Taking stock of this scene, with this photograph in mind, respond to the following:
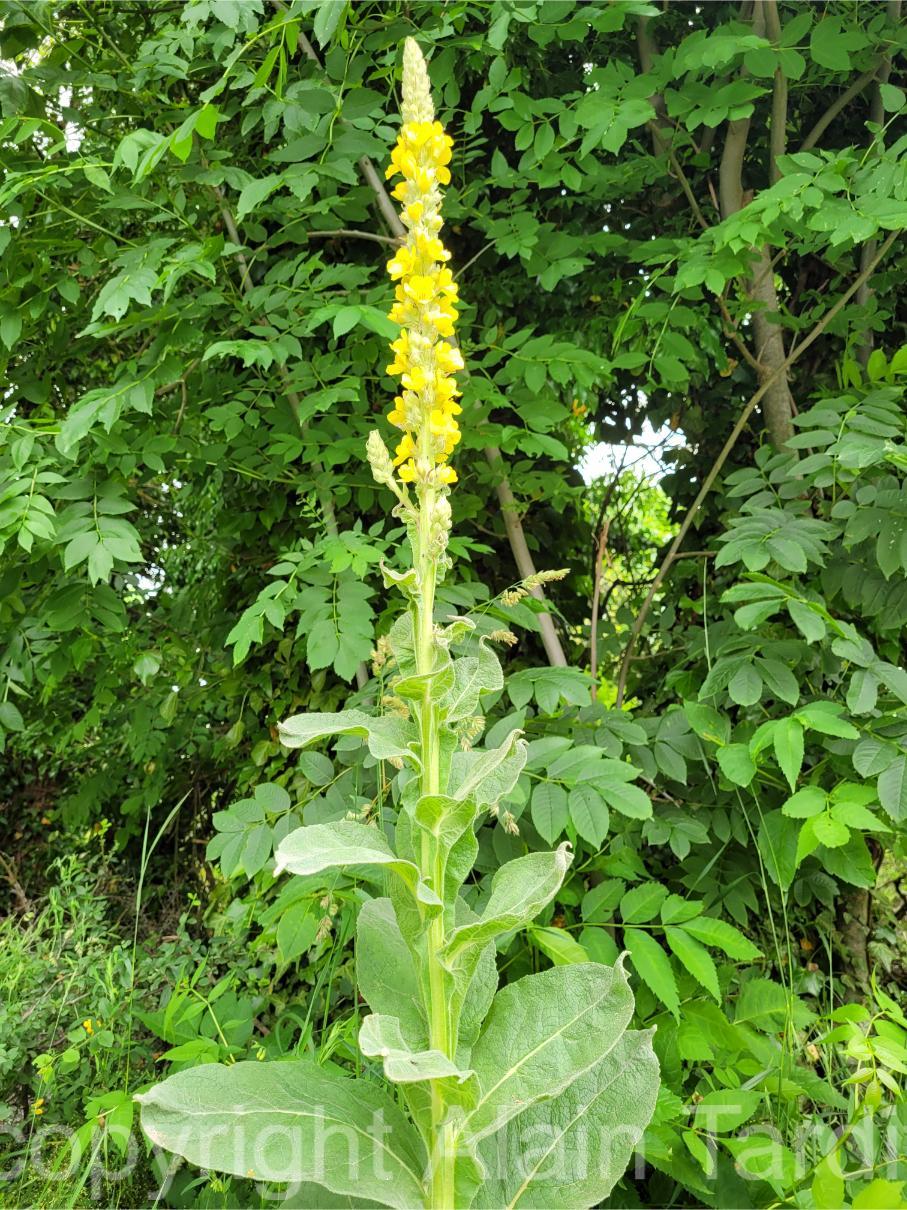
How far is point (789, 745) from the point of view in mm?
1537

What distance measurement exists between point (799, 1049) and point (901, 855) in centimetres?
42

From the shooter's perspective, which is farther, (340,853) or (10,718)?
(10,718)

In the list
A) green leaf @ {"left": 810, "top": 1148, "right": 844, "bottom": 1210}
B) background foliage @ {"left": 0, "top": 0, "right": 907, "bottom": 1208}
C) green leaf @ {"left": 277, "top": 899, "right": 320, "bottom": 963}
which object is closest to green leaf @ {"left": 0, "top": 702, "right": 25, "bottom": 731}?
background foliage @ {"left": 0, "top": 0, "right": 907, "bottom": 1208}

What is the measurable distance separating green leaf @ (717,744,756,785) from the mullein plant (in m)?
0.72

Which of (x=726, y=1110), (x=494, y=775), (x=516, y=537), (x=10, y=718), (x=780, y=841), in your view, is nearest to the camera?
(x=494, y=775)

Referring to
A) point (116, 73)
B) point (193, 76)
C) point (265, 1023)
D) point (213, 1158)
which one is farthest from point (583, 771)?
point (193, 76)

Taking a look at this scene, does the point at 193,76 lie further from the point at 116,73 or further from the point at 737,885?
the point at 737,885

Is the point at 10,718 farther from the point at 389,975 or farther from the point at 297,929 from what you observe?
the point at 389,975

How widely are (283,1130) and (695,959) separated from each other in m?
0.86

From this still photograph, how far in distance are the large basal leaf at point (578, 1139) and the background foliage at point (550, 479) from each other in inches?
9.6

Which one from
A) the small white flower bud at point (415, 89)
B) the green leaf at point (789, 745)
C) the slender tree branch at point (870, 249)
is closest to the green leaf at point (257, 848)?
the green leaf at point (789, 745)

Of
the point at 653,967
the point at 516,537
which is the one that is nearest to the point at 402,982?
the point at 653,967

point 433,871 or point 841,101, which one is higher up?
point 841,101

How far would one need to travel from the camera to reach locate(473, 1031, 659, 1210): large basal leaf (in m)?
0.90
